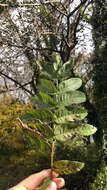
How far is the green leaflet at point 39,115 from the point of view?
558mm

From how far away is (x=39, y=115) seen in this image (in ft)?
1.88

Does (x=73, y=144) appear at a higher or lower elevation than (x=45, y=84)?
lower

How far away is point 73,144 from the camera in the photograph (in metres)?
5.77

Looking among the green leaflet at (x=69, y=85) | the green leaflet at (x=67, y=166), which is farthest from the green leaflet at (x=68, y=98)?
the green leaflet at (x=67, y=166)

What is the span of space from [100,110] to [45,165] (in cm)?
273

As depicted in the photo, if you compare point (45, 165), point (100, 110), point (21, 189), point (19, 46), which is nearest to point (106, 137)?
point (100, 110)

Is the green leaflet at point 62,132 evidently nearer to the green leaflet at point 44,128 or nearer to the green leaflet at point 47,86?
the green leaflet at point 44,128

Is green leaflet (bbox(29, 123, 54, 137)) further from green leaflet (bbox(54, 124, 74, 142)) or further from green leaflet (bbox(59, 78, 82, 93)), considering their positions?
green leaflet (bbox(59, 78, 82, 93))

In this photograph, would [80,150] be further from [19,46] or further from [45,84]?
[45,84]

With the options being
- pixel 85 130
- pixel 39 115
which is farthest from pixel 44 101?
pixel 85 130

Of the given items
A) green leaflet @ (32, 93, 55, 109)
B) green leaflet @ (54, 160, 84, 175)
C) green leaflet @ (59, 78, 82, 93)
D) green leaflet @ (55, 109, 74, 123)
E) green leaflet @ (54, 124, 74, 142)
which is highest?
green leaflet @ (59, 78, 82, 93)

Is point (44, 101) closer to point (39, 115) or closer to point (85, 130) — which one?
point (39, 115)

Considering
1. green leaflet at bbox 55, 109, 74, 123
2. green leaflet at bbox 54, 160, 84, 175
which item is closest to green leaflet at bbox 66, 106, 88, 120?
green leaflet at bbox 55, 109, 74, 123

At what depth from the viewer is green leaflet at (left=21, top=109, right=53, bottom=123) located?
56 centimetres
